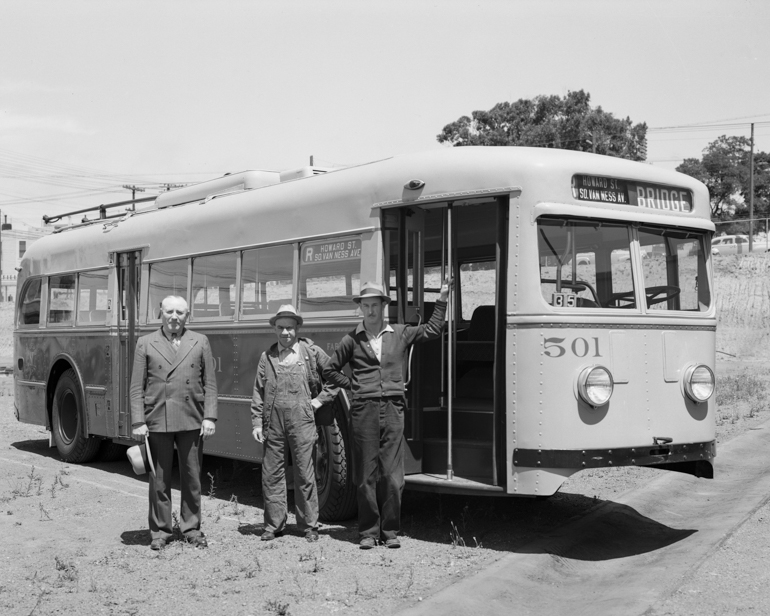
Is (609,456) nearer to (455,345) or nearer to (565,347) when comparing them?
(565,347)

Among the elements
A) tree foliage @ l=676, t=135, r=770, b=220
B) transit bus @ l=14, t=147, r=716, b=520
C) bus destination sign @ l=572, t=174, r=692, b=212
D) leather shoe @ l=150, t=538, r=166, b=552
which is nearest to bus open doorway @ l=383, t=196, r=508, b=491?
transit bus @ l=14, t=147, r=716, b=520

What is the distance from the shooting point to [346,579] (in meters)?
6.30

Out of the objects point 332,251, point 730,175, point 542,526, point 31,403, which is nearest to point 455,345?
point 332,251

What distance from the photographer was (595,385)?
6930 millimetres

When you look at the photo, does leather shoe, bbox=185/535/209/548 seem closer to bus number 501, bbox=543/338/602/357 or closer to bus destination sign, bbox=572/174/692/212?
bus number 501, bbox=543/338/602/357

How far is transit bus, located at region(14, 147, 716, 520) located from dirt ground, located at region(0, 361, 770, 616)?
631 mm

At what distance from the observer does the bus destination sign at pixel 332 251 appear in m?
8.18

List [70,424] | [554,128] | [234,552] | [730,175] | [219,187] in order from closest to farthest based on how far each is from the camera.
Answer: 1. [234,552]
2. [219,187]
3. [70,424]
4. [554,128]
5. [730,175]

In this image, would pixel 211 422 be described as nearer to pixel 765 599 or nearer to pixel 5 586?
pixel 5 586

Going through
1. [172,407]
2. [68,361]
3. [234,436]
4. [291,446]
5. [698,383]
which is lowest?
[234,436]

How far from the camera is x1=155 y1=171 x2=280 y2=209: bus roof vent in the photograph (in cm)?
1012

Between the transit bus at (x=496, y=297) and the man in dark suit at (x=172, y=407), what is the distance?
1.25 metres

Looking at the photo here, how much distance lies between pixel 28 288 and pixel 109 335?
297cm

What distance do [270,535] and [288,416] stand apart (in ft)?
3.06
